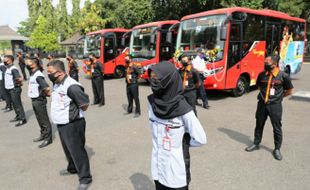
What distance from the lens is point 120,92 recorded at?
1173cm

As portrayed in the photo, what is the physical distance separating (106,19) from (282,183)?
32.5 meters

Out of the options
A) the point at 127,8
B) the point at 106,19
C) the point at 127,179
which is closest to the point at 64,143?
the point at 127,179

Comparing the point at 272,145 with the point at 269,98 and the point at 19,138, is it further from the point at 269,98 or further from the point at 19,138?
the point at 19,138

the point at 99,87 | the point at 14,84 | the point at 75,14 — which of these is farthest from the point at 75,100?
the point at 75,14

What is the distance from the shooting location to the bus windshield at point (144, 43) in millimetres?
12867

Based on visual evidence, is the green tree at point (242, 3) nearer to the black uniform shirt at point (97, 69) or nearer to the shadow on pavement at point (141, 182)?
the black uniform shirt at point (97, 69)

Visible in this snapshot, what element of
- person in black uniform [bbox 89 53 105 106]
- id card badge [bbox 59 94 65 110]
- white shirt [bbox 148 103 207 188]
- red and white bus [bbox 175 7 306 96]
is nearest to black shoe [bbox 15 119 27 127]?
person in black uniform [bbox 89 53 105 106]

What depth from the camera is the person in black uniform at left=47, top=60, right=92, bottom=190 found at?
143 inches

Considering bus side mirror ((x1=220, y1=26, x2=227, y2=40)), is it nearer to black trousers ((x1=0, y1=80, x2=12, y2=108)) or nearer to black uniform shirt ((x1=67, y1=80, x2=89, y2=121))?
black uniform shirt ((x1=67, y1=80, x2=89, y2=121))

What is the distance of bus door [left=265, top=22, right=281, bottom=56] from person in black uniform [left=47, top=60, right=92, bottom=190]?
29.3 ft

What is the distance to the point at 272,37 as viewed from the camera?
10.6m

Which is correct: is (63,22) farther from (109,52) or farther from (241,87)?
(241,87)

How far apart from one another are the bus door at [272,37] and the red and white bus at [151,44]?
13.3 feet

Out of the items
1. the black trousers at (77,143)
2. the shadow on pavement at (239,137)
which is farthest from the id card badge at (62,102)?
the shadow on pavement at (239,137)
